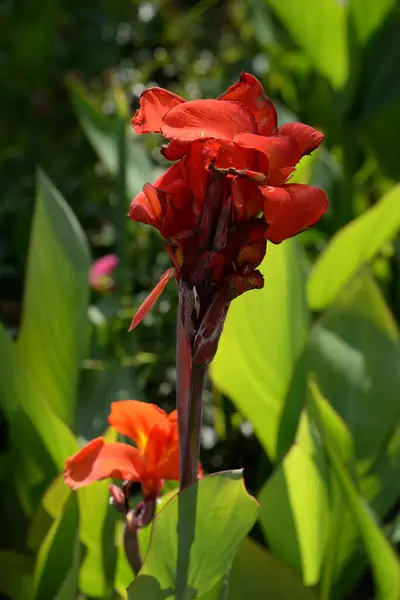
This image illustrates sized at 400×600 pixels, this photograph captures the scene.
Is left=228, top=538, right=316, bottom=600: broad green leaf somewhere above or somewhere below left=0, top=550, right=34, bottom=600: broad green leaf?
above

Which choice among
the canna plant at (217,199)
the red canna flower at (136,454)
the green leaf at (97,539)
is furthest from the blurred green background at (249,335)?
the canna plant at (217,199)

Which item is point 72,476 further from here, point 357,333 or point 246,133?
point 357,333

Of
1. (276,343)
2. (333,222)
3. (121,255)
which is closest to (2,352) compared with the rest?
(276,343)

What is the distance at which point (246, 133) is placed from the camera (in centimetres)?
35

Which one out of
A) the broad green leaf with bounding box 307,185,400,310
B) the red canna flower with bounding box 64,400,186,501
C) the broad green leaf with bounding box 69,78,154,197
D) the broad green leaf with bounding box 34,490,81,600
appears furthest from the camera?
the broad green leaf with bounding box 69,78,154,197

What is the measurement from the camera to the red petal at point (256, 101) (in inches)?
14.9

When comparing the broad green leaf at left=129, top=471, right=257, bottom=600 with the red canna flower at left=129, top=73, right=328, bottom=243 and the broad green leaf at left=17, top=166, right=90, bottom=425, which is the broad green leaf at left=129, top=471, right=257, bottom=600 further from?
the broad green leaf at left=17, top=166, right=90, bottom=425

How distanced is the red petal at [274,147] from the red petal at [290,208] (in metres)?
0.01

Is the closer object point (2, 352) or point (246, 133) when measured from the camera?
point (246, 133)

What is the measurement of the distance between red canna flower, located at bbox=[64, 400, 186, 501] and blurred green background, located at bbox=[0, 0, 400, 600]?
12 cm

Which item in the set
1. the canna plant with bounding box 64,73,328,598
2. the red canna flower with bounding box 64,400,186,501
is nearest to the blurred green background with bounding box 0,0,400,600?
the red canna flower with bounding box 64,400,186,501

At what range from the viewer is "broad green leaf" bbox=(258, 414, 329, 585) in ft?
2.03

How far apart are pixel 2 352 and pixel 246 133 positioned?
0.37 meters

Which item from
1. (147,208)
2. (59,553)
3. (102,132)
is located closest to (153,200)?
(147,208)
